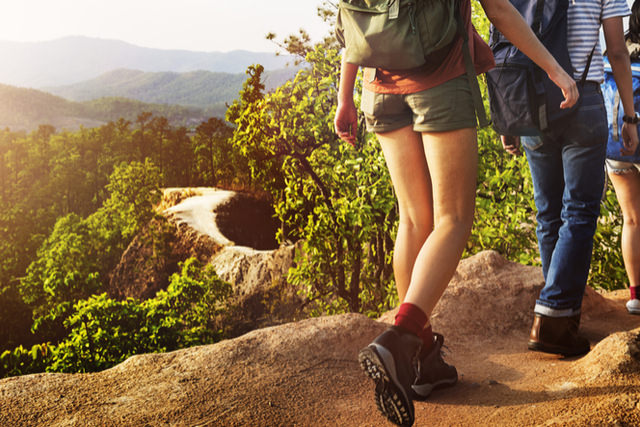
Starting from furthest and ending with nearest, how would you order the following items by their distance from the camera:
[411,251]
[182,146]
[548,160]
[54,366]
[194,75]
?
[194,75] < [182,146] < [54,366] < [548,160] < [411,251]

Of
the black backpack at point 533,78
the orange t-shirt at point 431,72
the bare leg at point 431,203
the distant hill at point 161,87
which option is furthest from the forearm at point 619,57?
the distant hill at point 161,87

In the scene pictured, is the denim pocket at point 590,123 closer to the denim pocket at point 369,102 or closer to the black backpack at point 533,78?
the black backpack at point 533,78

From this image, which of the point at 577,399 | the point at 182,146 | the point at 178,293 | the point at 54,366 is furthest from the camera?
the point at 182,146

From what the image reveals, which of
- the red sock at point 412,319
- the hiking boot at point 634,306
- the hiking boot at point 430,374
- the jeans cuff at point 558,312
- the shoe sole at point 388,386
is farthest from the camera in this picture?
the hiking boot at point 634,306

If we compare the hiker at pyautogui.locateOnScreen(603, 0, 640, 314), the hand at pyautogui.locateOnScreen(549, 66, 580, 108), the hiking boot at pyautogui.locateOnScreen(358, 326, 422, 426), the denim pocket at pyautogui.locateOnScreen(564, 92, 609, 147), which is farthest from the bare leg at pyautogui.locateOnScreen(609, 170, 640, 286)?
the hiking boot at pyautogui.locateOnScreen(358, 326, 422, 426)

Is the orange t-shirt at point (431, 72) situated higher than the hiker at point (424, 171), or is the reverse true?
the orange t-shirt at point (431, 72)

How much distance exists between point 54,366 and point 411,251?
4.46m

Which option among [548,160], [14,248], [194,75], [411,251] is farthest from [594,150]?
[194,75]

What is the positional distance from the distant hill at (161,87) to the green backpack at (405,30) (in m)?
84.5

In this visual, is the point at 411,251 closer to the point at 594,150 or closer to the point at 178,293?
the point at 594,150

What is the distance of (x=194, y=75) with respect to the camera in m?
138

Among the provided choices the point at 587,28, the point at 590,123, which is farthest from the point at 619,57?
the point at 590,123

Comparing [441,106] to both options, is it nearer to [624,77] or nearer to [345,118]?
[345,118]

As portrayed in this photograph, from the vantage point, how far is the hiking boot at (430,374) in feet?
7.47
